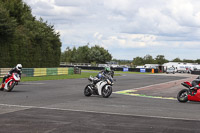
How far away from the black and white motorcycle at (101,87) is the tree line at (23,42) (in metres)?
22.1

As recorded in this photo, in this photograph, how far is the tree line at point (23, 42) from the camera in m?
38.0

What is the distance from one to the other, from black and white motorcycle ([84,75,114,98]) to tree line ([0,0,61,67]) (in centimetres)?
2215

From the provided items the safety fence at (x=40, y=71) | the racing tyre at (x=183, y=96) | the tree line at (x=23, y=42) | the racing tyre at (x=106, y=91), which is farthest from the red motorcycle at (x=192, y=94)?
the tree line at (x=23, y=42)

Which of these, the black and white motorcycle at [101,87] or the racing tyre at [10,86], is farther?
the racing tyre at [10,86]

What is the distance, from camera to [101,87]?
16.2m

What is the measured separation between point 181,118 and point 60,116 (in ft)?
11.4

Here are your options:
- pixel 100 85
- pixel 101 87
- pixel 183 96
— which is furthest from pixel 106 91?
pixel 183 96

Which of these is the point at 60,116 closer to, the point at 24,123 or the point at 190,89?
the point at 24,123

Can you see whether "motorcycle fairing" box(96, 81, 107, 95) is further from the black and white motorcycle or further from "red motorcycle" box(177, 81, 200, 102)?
"red motorcycle" box(177, 81, 200, 102)

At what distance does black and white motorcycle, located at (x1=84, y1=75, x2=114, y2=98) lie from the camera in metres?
16.0

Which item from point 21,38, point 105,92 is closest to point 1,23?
point 21,38

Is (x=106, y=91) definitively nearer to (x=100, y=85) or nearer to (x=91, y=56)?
(x=100, y=85)

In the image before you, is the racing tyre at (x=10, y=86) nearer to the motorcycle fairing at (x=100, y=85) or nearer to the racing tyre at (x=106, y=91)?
the motorcycle fairing at (x=100, y=85)

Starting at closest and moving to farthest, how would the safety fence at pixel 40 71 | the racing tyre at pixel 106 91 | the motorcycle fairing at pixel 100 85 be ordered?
the racing tyre at pixel 106 91, the motorcycle fairing at pixel 100 85, the safety fence at pixel 40 71
